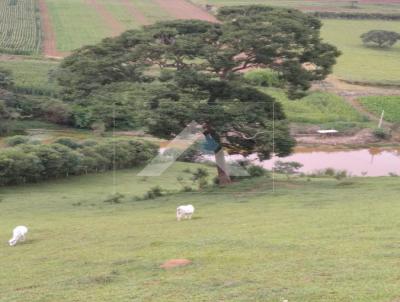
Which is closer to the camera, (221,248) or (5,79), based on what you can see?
(221,248)

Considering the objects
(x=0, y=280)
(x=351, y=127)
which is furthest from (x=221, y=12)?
(x=351, y=127)

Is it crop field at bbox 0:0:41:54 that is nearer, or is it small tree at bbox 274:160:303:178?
small tree at bbox 274:160:303:178

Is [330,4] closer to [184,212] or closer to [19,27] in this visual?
[19,27]

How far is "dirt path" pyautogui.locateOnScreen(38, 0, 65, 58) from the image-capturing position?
255 feet

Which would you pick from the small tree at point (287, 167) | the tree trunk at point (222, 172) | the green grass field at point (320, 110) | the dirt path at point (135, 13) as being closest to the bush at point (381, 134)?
the green grass field at point (320, 110)

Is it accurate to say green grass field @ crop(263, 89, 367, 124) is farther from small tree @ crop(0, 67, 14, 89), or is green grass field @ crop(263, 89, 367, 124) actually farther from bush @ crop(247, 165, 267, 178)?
bush @ crop(247, 165, 267, 178)

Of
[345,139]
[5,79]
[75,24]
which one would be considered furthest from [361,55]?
[5,79]

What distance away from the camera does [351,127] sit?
5562cm

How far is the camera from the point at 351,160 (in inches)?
1852

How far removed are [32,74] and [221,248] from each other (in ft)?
181

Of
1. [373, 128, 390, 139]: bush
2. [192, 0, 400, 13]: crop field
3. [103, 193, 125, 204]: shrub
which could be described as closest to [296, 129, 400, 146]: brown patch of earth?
[373, 128, 390, 139]: bush

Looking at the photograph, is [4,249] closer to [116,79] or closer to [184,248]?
[184,248]

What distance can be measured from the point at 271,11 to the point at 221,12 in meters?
2.33

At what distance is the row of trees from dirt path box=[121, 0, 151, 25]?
54.5 meters
